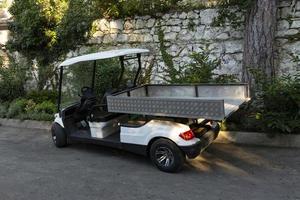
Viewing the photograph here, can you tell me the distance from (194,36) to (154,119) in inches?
141

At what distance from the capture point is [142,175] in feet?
17.0

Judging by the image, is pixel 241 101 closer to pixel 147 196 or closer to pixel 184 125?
pixel 184 125

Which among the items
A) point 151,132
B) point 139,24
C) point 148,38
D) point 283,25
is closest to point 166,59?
point 148,38

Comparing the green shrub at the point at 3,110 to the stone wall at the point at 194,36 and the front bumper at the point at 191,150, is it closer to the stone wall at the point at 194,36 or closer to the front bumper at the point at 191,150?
the stone wall at the point at 194,36

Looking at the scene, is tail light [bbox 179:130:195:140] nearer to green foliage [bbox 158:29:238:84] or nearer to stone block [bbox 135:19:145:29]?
green foliage [bbox 158:29:238:84]

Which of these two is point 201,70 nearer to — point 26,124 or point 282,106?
point 282,106

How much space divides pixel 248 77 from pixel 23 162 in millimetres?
4055

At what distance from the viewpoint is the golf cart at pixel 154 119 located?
4785 millimetres

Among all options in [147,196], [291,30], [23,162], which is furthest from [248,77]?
[23,162]

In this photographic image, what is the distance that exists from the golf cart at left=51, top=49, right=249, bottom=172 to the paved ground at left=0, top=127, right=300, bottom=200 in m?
0.29

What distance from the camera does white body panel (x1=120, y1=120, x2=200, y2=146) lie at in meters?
4.93

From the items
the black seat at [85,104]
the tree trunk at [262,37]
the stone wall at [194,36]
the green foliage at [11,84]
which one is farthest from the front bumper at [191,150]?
the green foliage at [11,84]

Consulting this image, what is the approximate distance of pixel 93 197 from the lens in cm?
454

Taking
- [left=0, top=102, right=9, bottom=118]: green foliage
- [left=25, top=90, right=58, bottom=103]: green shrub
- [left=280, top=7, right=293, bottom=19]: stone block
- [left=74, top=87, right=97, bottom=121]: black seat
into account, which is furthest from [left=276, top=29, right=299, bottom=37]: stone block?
[left=0, top=102, right=9, bottom=118]: green foliage
